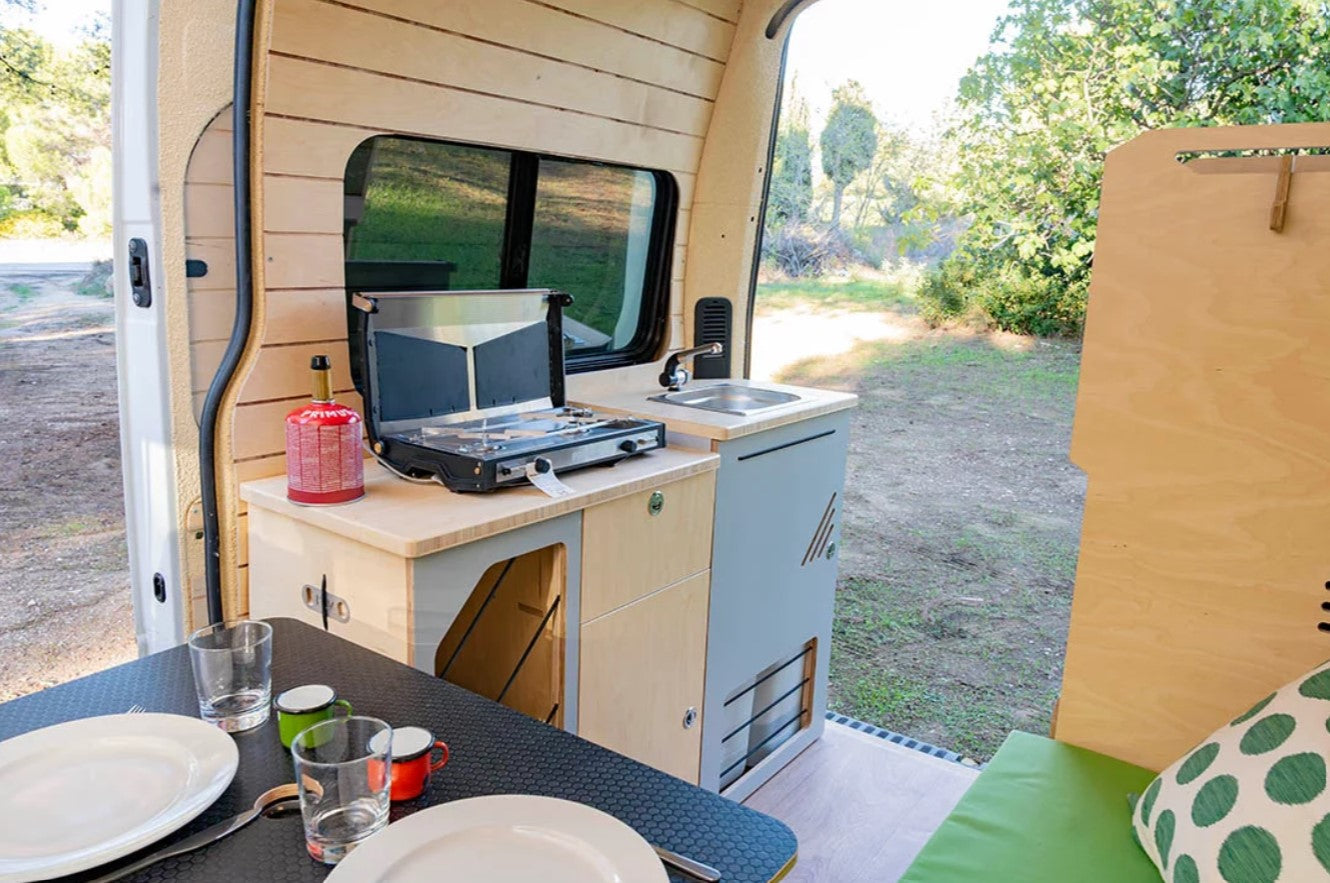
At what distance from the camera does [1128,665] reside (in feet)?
5.74

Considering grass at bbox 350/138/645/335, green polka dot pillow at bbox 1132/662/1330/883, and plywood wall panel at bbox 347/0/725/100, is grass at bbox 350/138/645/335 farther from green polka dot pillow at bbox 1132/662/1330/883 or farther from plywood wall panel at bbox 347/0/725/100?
green polka dot pillow at bbox 1132/662/1330/883

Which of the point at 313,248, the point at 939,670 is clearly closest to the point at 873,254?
the point at 939,670

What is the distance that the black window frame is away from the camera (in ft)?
8.26

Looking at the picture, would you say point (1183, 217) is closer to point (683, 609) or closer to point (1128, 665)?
point (1128, 665)

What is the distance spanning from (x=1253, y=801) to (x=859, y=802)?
1.45m

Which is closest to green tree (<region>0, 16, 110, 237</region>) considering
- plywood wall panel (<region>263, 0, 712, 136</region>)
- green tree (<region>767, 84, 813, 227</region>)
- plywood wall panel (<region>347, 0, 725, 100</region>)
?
plywood wall panel (<region>263, 0, 712, 136</region>)

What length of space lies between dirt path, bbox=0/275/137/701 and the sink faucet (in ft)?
4.87

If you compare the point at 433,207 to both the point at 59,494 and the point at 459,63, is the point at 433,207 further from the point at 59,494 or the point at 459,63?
the point at 59,494

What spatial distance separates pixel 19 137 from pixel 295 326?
70cm

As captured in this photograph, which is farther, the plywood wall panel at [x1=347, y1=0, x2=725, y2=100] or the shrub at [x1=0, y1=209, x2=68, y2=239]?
the plywood wall panel at [x1=347, y1=0, x2=725, y2=100]

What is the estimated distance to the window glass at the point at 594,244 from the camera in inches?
105

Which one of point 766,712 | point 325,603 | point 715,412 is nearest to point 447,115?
point 715,412

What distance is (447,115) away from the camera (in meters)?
2.17

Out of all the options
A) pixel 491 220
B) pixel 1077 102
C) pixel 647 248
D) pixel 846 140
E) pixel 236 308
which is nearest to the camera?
pixel 236 308
